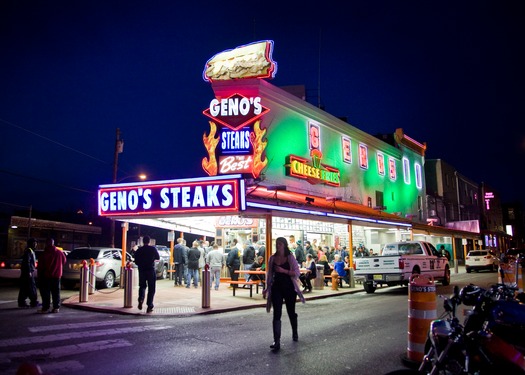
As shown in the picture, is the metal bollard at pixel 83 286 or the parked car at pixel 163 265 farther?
the parked car at pixel 163 265

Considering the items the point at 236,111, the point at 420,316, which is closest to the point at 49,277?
the point at 420,316

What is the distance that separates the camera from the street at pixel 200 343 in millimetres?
6797

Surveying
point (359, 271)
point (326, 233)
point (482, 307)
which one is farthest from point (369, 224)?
point (482, 307)

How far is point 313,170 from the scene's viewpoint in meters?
26.0

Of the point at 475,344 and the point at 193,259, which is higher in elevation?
the point at 193,259

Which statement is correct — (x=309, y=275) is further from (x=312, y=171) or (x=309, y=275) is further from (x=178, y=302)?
(x=312, y=171)

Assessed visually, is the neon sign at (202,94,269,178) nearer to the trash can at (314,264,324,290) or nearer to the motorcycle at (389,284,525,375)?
the trash can at (314,264,324,290)

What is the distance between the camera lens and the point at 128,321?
11.4m

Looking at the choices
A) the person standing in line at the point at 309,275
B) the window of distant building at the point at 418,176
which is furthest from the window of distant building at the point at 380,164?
the person standing in line at the point at 309,275

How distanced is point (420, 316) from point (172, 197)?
11.7 metres

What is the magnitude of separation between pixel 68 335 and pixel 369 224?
63.7 ft

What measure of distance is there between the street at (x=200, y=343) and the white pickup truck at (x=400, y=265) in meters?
5.72

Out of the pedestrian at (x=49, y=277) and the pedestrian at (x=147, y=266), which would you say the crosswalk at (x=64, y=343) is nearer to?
the pedestrian at (x=147, y=266)

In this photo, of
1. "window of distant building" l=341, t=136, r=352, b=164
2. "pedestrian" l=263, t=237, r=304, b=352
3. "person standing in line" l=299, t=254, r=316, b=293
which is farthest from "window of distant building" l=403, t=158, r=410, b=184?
"pedestrian" l=263, t=237, r=304, b=352
